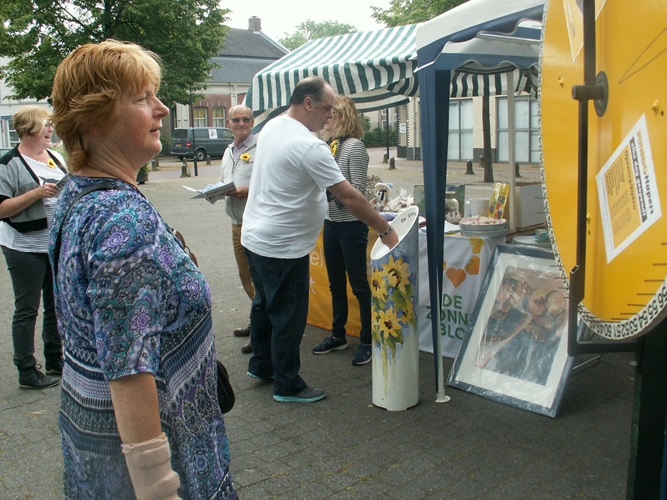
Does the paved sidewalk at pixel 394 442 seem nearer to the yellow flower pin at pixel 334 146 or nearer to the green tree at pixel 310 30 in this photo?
the yellow flower pin at pixel 334 146

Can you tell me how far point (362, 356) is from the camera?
16.6 ft

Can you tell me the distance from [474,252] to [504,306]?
55 cm

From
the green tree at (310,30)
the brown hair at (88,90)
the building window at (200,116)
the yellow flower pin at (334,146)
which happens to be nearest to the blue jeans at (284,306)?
the yellow flower pin at (334,146)

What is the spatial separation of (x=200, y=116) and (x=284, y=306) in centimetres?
5172

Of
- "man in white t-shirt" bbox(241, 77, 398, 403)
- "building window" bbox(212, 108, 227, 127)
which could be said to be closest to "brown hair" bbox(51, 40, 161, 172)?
"man in white t-shirt" bbox(241, 77, 398, 403)

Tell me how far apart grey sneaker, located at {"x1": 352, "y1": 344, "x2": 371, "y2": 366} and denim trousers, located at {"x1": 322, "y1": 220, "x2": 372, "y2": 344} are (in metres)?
0.08

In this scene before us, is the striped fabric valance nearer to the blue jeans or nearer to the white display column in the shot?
the white display column

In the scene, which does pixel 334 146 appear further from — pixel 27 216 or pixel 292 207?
pixel 27 216

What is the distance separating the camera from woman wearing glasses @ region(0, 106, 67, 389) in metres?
4.45

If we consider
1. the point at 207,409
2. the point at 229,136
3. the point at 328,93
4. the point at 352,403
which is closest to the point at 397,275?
the point at 352,403

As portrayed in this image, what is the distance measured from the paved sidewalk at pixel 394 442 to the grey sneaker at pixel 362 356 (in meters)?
0.07

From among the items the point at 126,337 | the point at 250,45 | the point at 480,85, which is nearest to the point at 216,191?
the point at 126,337

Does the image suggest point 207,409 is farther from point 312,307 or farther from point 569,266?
point 312,307

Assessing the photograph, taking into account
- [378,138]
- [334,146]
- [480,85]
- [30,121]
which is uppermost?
[378,138]
